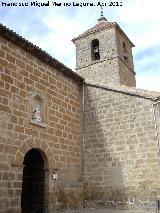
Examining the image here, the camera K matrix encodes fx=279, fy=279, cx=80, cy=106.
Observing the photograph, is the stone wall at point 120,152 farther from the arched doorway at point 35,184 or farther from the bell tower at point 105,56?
the bell tower at point 105,56

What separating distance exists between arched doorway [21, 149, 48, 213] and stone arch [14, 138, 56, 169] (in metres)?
0.14

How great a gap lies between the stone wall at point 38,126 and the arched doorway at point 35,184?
21 centimetres

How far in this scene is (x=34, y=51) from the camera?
8992mm

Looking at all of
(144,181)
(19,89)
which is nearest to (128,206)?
(144,181)

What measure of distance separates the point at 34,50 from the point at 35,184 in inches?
168

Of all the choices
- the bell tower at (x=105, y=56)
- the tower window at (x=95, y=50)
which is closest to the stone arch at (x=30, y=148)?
the bell tower at (x=105, y=56)

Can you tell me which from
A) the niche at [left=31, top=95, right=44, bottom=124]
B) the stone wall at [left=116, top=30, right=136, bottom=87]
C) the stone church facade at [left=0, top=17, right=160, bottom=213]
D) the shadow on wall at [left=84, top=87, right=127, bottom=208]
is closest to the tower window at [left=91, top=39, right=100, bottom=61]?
the stone wall at [left=116, top=30, right=136, bottom=87]

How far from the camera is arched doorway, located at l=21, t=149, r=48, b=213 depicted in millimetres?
8625

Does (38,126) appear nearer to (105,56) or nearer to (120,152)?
(120,152)

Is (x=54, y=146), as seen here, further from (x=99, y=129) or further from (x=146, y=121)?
(x=146, y=121)

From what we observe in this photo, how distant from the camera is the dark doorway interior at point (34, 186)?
8.65 metres

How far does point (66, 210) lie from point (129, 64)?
11647 mm

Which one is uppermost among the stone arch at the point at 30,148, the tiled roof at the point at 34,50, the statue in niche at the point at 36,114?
the tiled roof at the point at 34,50

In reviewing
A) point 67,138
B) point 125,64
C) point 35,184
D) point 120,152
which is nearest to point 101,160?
point 120,152
